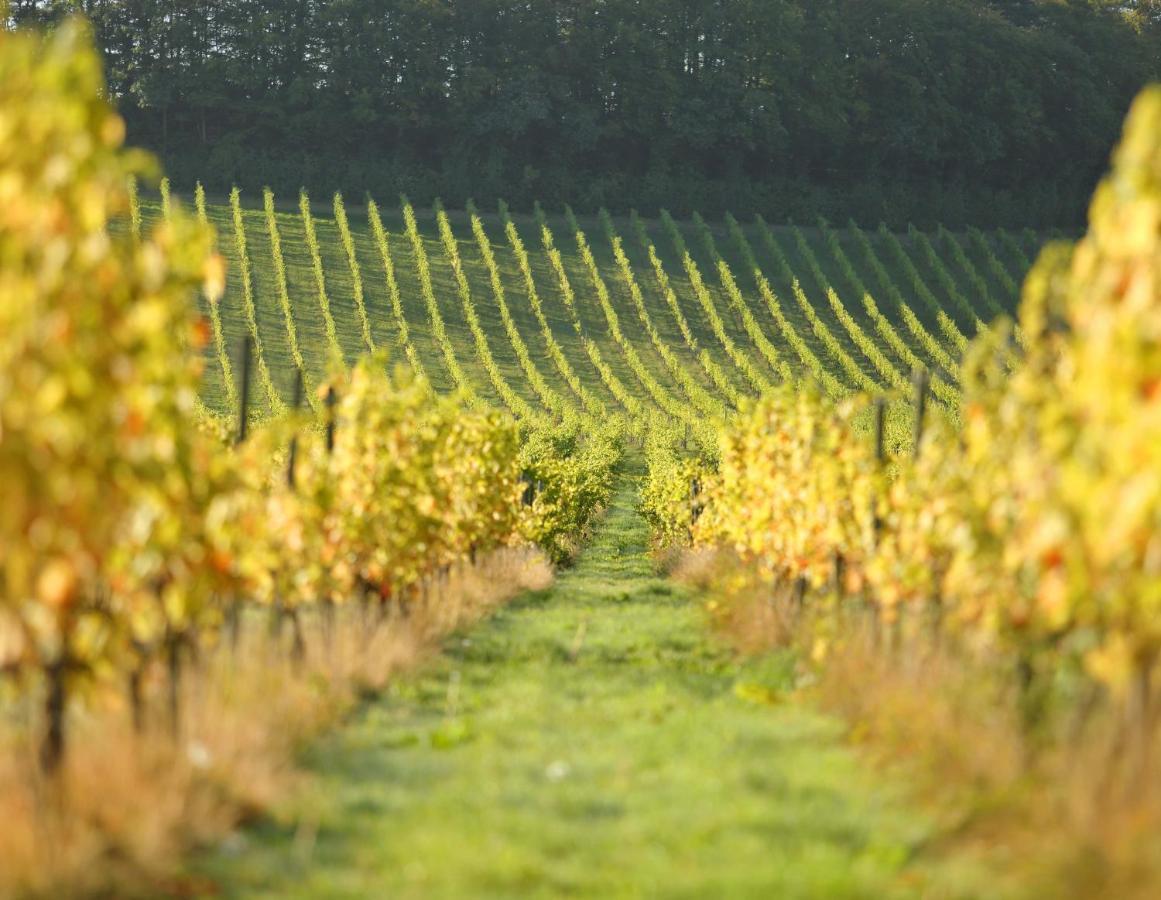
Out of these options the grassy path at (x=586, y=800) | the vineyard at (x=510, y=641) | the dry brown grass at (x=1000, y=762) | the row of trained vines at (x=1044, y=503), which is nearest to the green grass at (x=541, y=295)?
the vineyard at (x=510, y=641)

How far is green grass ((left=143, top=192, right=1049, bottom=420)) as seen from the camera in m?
51.5

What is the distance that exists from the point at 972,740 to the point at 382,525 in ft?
18.6

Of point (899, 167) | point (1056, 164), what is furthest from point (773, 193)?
point (1056, 164)

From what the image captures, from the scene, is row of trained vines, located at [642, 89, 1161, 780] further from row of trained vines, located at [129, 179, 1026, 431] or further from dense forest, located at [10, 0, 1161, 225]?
dense forest, located at [10, 0, 1161, 225]

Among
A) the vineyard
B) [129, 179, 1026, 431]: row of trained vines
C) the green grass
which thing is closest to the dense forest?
the green grass

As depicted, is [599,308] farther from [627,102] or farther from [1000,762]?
[1000,762]

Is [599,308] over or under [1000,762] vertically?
over

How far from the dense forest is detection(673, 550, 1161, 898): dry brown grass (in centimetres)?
6200

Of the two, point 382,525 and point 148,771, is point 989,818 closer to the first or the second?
point 148,771

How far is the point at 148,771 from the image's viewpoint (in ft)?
21.0

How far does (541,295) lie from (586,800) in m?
51.9

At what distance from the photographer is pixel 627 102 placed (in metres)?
76.9

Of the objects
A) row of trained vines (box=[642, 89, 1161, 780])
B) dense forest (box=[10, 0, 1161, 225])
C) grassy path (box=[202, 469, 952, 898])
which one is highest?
dense forest (box=[10, 0, 1161, 225])

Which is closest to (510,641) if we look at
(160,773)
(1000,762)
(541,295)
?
(160,773)
